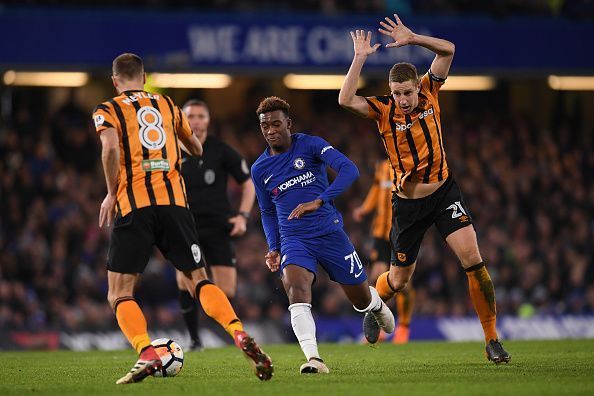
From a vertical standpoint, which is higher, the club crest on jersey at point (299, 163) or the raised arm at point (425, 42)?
the raised arm at point (425, 42)

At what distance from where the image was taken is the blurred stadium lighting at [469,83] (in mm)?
23858

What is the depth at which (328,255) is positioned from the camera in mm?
8578

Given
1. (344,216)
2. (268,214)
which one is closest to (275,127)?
(268,214)

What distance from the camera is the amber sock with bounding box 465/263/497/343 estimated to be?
9.30 meters

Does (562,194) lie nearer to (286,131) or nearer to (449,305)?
(449,305)

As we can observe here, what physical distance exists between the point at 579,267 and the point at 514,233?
1.55 meters

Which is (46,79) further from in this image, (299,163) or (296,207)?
(296,207)

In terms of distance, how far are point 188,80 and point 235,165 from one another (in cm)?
1039

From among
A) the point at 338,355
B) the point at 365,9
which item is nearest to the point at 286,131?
the point at 338,355

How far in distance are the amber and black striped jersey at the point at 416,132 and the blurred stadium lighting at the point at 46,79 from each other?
42.6ft

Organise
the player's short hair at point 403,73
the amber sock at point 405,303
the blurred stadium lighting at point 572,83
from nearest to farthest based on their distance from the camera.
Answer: the player's short hair at point 403,73
the amber sock at point 405,303
the blurred stadium lighting at point 572,83

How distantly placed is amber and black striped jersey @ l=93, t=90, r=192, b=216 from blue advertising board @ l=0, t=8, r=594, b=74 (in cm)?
1186

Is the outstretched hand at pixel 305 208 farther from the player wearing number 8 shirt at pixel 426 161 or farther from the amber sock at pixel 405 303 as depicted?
the amber sock at pixel 405 303

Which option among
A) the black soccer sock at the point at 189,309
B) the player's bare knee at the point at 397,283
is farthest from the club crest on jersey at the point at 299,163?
the black soccer sock at the point at 189,309
